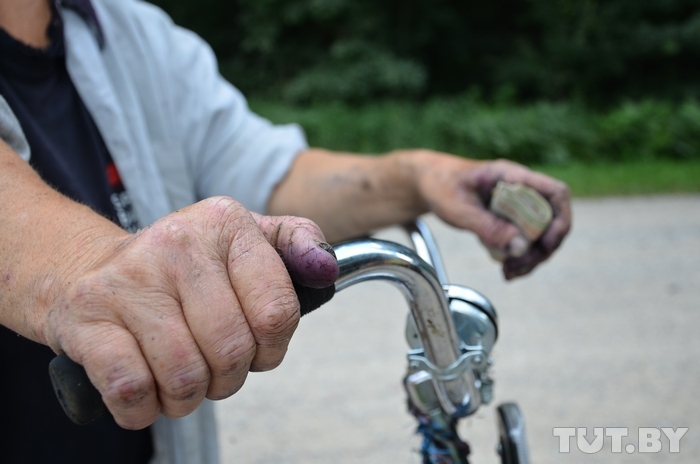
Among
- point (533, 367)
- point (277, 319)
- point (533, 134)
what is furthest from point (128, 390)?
point (533, 134)

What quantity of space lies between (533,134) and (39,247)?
8771 mm

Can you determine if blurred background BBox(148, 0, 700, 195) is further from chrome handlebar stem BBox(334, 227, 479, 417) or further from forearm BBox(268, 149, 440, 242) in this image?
chrome handlebar stem BBox(334, 227, 479, 417)

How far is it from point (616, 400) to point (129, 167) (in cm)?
304

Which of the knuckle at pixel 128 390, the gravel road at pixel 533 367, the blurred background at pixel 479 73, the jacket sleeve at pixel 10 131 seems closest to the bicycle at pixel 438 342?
the knuckle at pixel 128 390

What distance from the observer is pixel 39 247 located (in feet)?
2.52

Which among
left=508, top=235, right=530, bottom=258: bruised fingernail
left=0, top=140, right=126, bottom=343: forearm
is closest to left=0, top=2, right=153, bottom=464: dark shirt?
left=0, top=140, right=126, bottom=343: forearm

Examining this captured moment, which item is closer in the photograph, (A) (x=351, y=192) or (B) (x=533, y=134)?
(A) (x=351, y=192)

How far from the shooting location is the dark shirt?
120 cm

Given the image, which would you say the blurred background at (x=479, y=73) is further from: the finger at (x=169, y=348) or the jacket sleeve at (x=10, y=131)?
the finger at (x=169, y=348)

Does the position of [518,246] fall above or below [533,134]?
above

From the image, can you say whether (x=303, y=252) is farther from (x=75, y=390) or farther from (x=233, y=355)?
(x=75, y=390)

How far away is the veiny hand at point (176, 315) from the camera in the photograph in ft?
2.17

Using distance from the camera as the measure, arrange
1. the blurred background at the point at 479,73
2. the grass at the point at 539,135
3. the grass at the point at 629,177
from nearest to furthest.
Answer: the grass at the point at 629,177, the grass at the point at 539,135, the blurred background at the point at 479,73

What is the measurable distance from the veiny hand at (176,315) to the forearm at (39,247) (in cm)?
3
